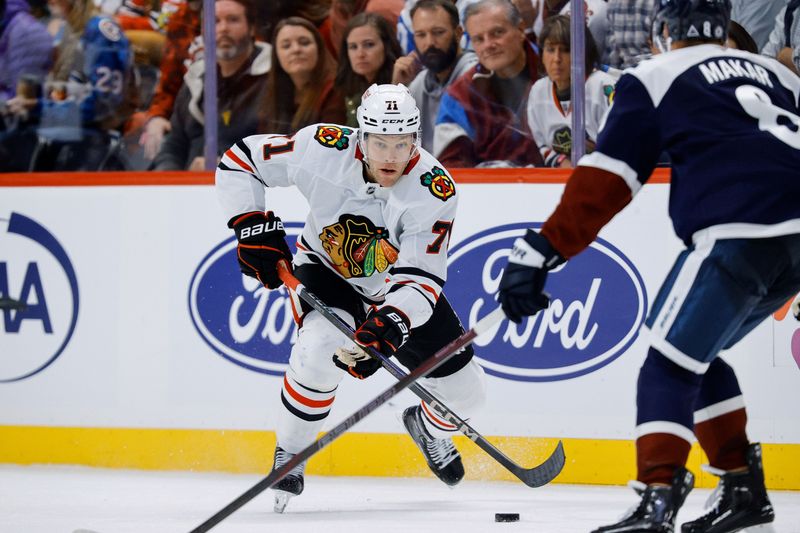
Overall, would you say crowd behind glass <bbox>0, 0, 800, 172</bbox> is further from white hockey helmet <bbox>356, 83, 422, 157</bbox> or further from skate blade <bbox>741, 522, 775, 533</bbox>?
skate blade <bbox>741, 522, 775, 533</bbox>

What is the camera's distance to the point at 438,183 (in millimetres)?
3385

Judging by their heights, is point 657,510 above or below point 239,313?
below

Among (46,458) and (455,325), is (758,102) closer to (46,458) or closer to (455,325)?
(455,325)

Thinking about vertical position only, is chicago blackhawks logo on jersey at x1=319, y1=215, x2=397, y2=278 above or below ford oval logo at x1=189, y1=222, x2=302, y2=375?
above

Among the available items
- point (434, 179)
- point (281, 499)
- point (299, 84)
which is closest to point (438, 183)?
point (434, 179)

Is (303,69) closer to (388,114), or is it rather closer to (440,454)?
(388,114)

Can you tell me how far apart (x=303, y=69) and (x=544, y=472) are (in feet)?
5.83

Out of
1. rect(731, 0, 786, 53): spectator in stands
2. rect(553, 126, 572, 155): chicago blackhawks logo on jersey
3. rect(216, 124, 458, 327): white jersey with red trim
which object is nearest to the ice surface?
rect(216, 124, 458, 327): white jersey with red trim

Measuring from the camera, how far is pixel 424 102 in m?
4.32

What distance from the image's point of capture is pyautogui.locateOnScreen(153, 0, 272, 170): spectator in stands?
4.50 metres

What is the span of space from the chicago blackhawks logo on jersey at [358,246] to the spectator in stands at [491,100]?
86 cm

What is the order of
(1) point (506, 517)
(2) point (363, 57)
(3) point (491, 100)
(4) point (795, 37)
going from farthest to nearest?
(2) point (363, 57) < (3) point (491, 100) < (4) point (795, 37) < (1) point (506, 517)

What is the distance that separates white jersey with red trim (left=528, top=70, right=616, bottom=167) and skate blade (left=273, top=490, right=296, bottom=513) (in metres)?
1.48

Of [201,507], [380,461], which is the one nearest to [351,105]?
[380,461]
